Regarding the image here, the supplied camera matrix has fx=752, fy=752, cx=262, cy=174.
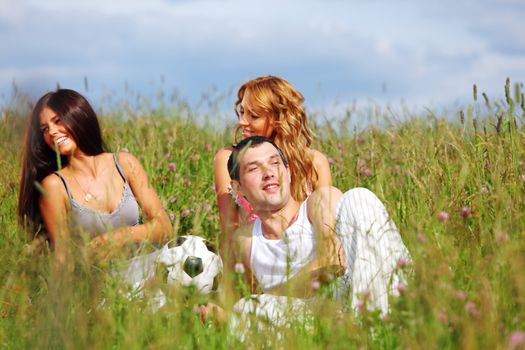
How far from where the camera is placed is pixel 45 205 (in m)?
5.27

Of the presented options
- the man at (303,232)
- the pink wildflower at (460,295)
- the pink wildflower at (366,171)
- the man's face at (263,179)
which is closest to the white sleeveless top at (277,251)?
the man at (303,232)

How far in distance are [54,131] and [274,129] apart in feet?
5.18

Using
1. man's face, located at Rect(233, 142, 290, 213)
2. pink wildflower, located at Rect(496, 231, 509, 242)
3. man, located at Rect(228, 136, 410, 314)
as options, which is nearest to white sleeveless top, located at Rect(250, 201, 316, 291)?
man, located at Rect(228, 136, 410, 314)

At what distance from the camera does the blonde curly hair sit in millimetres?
5453

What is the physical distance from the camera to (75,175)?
211 inches

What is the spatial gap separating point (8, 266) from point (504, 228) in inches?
99.8

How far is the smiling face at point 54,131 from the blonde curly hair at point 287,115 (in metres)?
1.32

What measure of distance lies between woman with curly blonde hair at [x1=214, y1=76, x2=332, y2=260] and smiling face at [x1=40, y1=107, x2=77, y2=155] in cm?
111

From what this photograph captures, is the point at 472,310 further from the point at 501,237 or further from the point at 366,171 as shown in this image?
the point at 366,171

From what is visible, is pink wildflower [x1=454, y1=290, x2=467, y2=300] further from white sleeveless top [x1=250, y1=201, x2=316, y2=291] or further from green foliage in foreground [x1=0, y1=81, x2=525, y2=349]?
white sleeveless top [x1=250, y1=201, x2=316, y2=291]

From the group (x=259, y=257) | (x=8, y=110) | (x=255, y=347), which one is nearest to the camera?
(x=255, y=347)

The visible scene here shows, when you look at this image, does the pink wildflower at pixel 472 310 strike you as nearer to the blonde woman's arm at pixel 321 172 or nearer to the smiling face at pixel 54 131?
the blonde woman's arm at pixel 321 172

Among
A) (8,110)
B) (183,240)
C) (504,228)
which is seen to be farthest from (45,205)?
(8,110)

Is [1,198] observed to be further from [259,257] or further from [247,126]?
[259,257]
